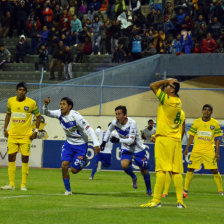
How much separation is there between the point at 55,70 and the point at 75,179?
45.1 ft

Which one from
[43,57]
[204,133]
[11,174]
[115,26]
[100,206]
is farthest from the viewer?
[43,57]

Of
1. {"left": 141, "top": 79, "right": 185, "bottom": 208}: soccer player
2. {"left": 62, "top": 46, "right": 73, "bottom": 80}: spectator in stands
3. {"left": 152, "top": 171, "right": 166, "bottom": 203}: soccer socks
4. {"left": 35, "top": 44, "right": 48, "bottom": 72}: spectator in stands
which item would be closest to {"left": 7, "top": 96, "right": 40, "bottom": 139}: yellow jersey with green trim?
{"left": 141, "top": 79, "right": 185, "bottom": 208}: soccer player

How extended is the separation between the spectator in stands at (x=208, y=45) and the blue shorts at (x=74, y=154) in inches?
660

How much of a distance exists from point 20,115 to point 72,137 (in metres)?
1.68

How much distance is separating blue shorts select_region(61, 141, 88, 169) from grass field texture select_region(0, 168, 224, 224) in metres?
0.69

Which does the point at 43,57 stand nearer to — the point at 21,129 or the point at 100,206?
→ the point at 21,129

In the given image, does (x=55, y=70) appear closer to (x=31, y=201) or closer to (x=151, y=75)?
(x=151, y=75)

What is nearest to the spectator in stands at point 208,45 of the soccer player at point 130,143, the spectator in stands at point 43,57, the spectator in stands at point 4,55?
the spectator in stands at point 43,57

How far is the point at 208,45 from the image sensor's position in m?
30.9

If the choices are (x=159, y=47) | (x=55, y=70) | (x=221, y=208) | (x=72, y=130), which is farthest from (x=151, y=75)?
(x=221, y=208)

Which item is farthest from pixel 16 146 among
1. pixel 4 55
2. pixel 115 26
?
pixel 4 55

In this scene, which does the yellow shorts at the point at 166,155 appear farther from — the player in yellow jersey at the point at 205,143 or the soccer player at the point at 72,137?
the player in yellow jersey at the point at 205,143

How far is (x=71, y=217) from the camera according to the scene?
409 inches

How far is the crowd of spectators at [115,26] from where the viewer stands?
31.4 m
